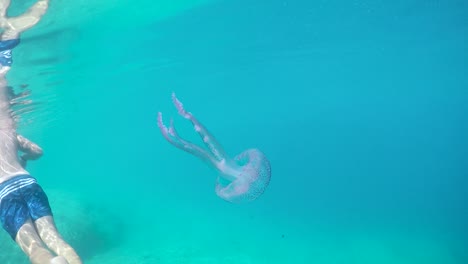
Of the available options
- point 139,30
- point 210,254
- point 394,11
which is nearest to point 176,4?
point 139,30

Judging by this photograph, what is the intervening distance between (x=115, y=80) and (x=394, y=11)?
1617cm

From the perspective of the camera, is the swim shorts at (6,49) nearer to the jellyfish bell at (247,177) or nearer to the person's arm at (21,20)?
the person's arm at (21,20)

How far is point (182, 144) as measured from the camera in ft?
22.2

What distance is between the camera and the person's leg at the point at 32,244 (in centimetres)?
410

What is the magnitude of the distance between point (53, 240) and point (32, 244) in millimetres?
272

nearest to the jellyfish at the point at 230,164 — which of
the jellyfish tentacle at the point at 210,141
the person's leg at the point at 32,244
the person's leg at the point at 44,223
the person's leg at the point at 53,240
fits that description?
the jellyfish tentacle at the point at 210,141

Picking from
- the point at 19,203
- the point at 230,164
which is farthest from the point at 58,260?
the point at 230,164

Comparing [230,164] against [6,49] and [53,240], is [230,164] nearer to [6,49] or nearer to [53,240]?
[53,240]

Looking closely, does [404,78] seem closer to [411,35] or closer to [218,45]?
[411,35]

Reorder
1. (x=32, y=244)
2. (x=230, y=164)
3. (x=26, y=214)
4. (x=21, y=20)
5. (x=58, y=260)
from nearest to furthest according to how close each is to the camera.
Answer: (x=58, y=260) < (x=32, y=244) < (x=26, y=214) < (x=230, y=164) < (x=21, y=20)

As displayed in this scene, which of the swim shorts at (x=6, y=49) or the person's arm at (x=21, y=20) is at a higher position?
the person's arm at (x=21, y=20)

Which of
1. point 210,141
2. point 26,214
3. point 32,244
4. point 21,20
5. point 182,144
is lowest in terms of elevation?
point 32,244

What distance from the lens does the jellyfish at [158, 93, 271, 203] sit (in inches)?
245

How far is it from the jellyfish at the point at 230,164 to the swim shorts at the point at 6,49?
5.62m
